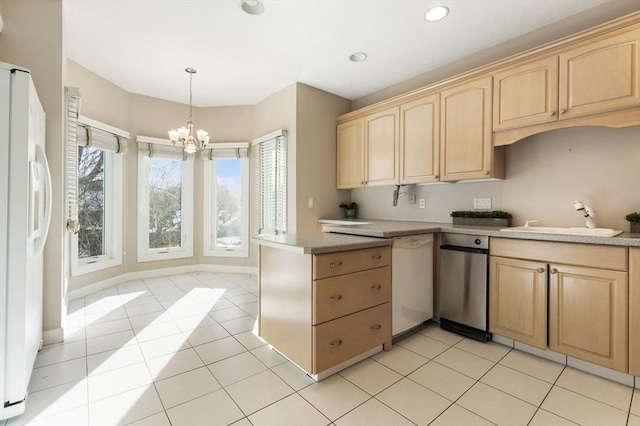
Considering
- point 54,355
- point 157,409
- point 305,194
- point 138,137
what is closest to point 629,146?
point 305,194

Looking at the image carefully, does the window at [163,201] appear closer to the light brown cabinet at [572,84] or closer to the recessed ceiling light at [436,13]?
the recessed ceiling light at [436,13]

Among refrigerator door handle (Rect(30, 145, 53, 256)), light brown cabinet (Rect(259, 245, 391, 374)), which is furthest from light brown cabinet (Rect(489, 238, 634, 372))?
refrigerator door handle (Rect(30, 145, 53, 256))

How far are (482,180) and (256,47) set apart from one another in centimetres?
259

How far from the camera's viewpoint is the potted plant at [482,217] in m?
2.62

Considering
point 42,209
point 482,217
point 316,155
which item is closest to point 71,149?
Result: point 42,209

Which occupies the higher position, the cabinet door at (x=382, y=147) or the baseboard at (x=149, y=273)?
the cabinet door at (x=382, y=147)

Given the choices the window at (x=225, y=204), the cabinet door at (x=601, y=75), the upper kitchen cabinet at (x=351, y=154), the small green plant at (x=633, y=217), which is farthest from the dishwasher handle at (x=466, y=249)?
the window at (x=225, y=204)

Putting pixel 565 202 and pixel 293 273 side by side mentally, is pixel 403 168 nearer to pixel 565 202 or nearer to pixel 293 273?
pixel 565 202

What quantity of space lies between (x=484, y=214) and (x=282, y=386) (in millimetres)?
2241

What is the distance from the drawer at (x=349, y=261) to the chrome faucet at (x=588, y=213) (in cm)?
141

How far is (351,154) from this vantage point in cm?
381

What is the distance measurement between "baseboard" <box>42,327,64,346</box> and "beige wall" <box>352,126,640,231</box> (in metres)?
3.73

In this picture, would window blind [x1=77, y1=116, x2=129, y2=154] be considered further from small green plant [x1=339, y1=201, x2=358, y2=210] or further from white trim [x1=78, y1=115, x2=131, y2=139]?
small green plant [x1=339, y1=201, x2=358, y2=210]

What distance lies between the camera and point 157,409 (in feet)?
5.22
